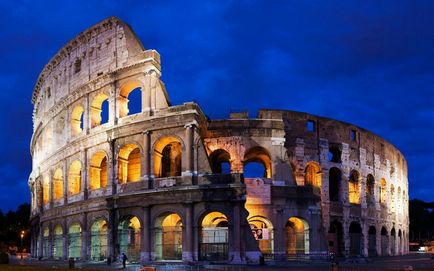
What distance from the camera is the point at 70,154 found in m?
37.2

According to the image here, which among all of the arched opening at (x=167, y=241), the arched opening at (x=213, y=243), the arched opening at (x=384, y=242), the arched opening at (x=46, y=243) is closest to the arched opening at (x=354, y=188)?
the arched opening at (x=384, y=242)

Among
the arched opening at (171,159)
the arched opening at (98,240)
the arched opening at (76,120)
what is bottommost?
the arched opening at (98,240)

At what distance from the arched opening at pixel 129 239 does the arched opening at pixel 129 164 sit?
2523 millimetres

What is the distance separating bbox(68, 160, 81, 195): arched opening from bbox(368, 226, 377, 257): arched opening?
22.0 metres

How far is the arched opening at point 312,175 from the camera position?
3794cm

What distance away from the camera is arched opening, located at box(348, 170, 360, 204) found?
135 feet

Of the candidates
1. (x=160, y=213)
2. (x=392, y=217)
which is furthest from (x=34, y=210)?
(x=392, y=217)

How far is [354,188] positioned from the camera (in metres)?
41.4

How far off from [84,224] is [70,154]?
5.09m

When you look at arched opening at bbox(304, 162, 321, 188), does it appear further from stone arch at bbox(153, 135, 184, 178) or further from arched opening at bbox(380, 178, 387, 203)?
arched opening at bbox(380, 178, 387, 203)

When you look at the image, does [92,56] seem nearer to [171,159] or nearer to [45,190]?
[171,159]

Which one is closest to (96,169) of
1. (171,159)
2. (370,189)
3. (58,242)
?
(171,159)

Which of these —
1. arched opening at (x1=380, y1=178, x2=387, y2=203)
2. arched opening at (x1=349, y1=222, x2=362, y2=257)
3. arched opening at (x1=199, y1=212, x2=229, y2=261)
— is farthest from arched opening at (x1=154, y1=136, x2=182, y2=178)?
arched opening at (x1=380, y1=178, x2=387, y2=203)

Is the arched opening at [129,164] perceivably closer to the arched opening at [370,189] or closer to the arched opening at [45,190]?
the arched opening at [45,190]
